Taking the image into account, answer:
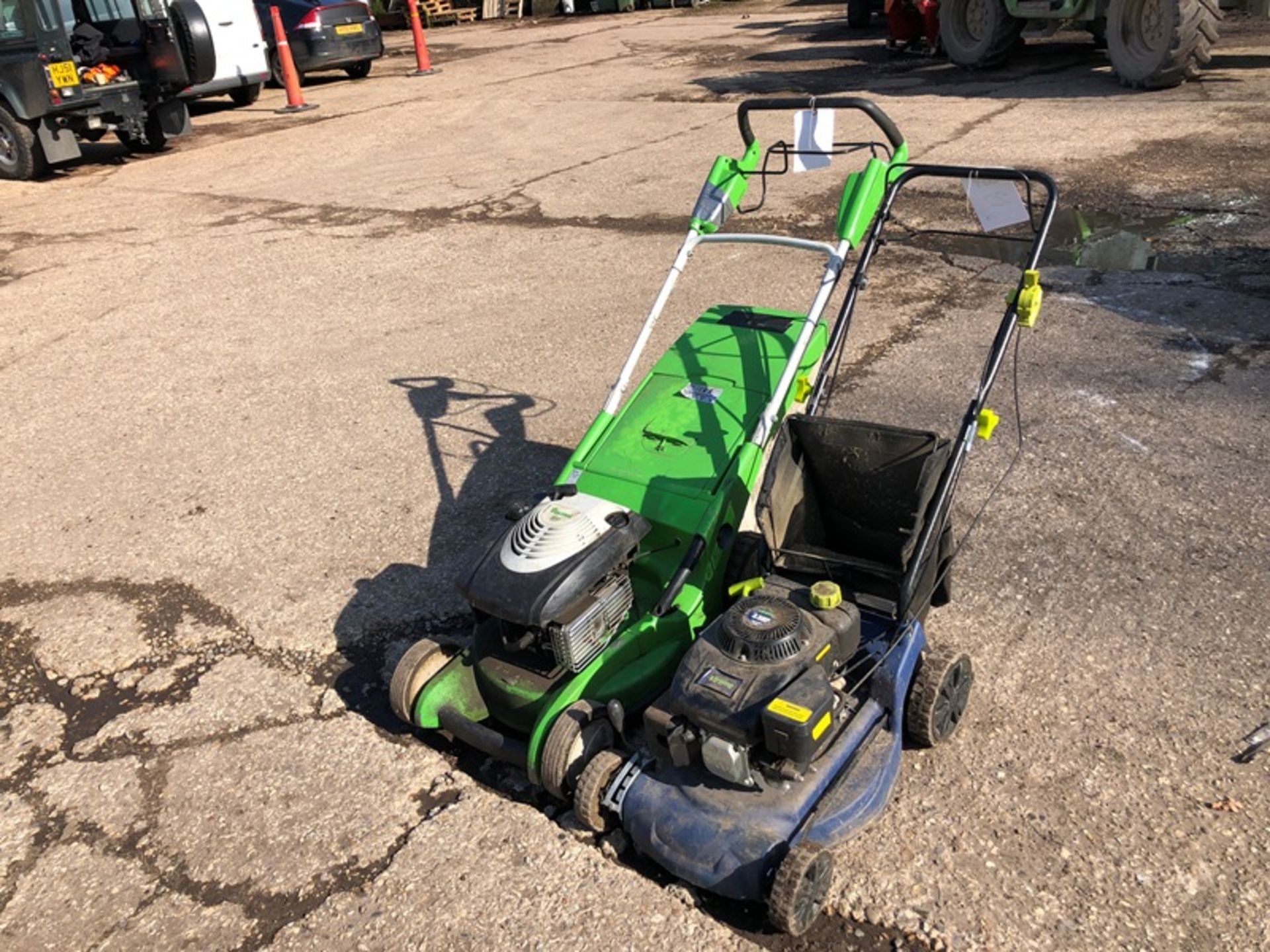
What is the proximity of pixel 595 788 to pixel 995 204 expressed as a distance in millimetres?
2215

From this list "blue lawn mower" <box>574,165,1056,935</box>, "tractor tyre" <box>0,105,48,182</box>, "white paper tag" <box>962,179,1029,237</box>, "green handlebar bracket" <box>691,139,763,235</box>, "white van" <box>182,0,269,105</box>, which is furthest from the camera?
"white van" <box>182,0,269,105</box>

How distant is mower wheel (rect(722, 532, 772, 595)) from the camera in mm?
3336

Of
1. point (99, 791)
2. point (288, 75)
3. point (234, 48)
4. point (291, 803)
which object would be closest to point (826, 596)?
point (291, 803)

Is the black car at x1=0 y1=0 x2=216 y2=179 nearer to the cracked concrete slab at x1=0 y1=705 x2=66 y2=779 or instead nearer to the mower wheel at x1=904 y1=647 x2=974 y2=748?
the cracked concrete slab at x1=0 y1=705 x2=66 y2=779

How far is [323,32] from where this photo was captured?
15938 millimetres

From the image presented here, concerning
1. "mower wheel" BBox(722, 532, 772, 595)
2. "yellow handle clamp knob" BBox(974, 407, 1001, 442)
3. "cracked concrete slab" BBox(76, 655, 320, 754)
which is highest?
"yellow handle clamp knob" BBox(974, 407, 1001, 442)

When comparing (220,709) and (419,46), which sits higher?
(419,46)

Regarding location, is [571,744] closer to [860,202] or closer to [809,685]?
[809,685]

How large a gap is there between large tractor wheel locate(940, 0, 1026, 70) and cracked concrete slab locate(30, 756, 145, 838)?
12.4m

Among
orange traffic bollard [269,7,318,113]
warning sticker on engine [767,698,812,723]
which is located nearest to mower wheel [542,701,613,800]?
warning sticker on engine [767,698,812,723]

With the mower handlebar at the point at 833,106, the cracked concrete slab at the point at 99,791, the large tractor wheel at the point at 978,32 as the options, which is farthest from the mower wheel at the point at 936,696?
the large tractor wheel at the point at 978,32

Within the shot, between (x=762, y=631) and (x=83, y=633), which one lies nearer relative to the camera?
(x=762, y=631)

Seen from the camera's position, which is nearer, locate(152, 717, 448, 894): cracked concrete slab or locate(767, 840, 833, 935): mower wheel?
locate(767, 840, 833, 935): mower wheel

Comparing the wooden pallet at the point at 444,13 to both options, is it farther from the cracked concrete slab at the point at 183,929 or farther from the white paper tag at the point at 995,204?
the cracked concrete slab at the point at 183,929
